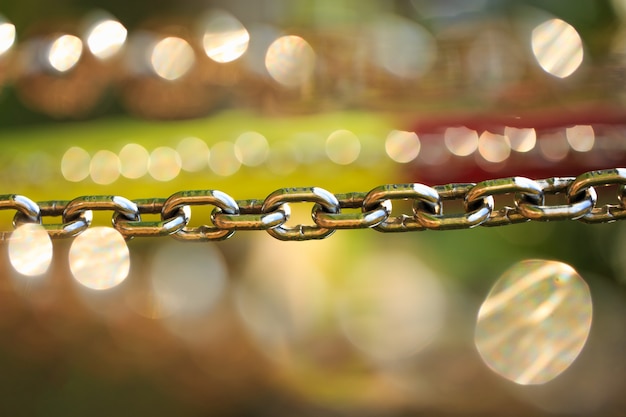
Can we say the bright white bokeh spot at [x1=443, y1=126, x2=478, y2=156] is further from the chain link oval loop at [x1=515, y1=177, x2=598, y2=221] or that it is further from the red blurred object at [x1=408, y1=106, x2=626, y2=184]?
the chain link oval loop at [x1=515, y1=177, x2=598, y2=221]

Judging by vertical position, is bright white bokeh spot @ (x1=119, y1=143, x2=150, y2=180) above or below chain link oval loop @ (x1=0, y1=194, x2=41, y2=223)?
above

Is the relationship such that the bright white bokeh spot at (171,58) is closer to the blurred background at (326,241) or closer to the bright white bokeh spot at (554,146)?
the blurred background at (326,241)

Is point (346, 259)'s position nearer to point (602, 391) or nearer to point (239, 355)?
point (239, 355)

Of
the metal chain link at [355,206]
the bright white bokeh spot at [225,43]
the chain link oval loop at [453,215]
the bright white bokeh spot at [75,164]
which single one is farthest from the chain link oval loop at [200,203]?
the bright white bokeh spot at [225,43]

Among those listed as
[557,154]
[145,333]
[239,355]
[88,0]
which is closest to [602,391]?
[557,154]

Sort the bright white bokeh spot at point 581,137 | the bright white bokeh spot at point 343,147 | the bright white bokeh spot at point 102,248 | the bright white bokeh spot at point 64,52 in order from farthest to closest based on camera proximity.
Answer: the bright white bokeh spot at point 64,52, the bright white bokeh spot at point 343,147, the bright white bokeh spot at point 581,137, the bright white bokeh spot at point 102,248

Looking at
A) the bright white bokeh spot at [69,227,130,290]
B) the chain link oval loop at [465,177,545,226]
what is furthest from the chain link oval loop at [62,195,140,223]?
the chain link oval loop at [465,177,545,226]

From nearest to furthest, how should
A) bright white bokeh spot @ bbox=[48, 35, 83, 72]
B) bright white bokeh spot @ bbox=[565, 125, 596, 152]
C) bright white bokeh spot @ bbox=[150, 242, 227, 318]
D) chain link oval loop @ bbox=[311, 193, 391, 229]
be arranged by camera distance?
chain link oval loop @ bbox=[311, 193, 391, 229] → bright white bokeh spot @ bbox=[565, 125, 596, 152] → bright white bokeh spot @ bbox=[48, 35, 83, 72] → bright white bokeh spot @ bbox=[150, 242, 227, 318]
